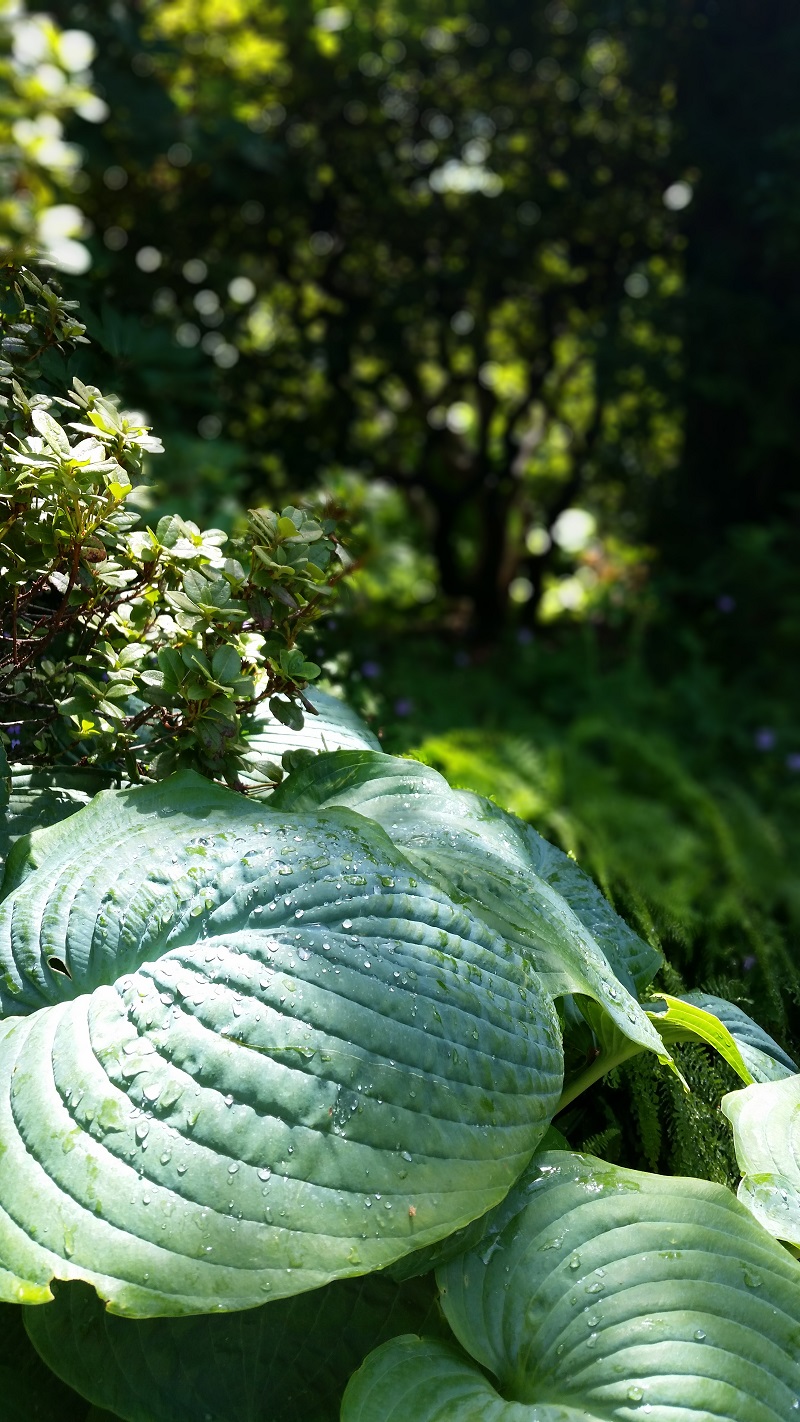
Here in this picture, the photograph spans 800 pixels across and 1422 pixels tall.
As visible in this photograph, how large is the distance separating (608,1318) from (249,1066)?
0.40 m

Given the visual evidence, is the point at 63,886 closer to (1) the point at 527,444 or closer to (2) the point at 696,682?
(2) the point at 696,682

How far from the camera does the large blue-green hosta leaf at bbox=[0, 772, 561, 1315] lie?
0.91 meters

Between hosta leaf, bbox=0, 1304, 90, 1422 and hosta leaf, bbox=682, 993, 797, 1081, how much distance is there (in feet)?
2.82

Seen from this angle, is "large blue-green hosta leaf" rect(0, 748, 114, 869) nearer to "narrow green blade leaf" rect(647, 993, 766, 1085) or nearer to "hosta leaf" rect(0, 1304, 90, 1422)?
"hosta leaf" rect(0, 1304, 90, 1422)

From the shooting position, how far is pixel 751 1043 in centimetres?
147

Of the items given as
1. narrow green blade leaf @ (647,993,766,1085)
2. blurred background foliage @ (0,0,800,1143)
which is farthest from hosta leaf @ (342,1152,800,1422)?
blurred background foliage @ (0,0,800,1143)

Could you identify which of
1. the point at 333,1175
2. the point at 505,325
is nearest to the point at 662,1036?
the point at 333,1175

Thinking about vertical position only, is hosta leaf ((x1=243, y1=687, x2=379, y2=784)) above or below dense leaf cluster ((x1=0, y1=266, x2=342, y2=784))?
below

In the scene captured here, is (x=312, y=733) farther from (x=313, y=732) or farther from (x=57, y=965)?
(x=57, y=965)

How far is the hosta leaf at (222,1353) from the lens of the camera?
100 centimetres

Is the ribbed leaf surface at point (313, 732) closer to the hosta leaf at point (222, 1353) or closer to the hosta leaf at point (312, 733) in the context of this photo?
the hosta leaf at point (312, 733)

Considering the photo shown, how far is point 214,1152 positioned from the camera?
3.10 feet

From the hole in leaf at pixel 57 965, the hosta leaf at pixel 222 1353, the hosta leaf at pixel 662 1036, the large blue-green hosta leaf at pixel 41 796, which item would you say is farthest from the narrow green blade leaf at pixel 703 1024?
the large blue-green hosta leaf at pixel 41 796

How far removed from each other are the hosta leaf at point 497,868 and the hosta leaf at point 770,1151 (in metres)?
0.11
